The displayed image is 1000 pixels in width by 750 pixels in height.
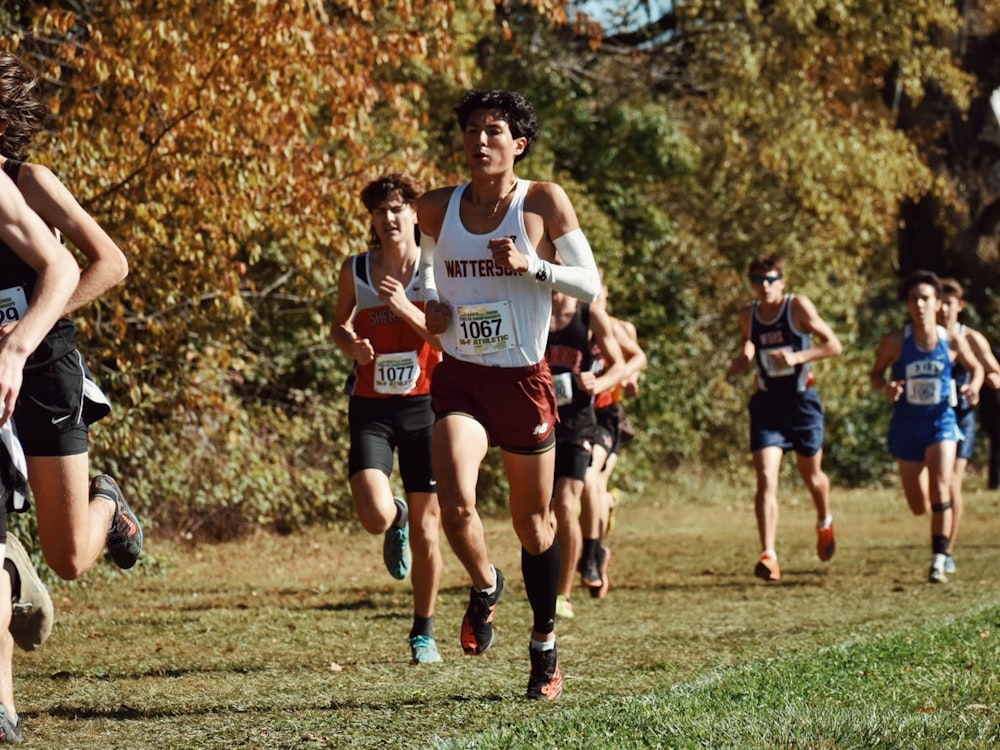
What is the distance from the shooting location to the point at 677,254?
772 inches

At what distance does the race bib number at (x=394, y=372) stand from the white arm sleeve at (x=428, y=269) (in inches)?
33.6

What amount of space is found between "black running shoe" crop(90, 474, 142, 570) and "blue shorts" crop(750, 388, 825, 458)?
5736 mm

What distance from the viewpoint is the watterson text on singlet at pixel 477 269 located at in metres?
5.39

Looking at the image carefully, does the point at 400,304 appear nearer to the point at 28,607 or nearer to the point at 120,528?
the point at 120,528

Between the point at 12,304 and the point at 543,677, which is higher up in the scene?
the point at 12,304

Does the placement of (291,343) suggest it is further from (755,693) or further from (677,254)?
(755,693)

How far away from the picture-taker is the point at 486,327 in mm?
5398

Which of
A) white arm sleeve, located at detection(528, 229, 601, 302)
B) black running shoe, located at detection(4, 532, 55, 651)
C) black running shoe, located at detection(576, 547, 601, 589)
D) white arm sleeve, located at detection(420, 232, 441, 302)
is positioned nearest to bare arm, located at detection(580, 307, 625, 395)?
black running shoe, located at detection(576, 547, 601, 589)

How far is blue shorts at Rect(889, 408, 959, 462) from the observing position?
10164 millimetres

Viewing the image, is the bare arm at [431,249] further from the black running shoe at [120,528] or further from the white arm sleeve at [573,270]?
the black running shoe at [120,528]

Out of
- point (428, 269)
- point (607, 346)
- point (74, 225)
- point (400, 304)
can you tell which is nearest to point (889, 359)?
point (607, 346)

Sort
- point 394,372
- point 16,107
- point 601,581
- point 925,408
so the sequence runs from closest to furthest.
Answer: point 16,107 → point 394,372 → point 601,581 → point 925,408

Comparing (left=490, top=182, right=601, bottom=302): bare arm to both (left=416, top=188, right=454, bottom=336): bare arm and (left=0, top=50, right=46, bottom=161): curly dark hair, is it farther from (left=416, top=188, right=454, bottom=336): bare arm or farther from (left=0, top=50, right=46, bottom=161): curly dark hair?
(left=0, top=50, right=46, bottom=161): curly dark hair

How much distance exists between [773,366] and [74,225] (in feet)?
21.9
